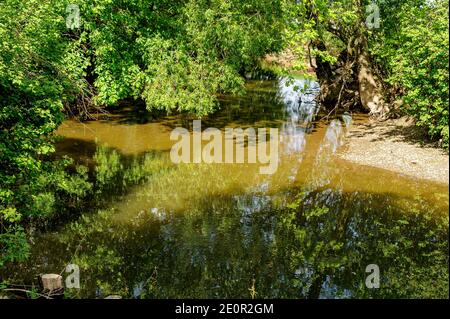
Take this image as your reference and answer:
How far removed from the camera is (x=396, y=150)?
17.9 metres

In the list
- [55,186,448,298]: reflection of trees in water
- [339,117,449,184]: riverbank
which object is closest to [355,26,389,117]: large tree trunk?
[339,117,449,184]: riverbank

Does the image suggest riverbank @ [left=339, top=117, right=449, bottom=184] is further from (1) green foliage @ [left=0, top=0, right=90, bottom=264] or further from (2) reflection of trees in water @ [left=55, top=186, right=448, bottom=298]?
(1) green foliage @ [left=0, top=0, right=90, bottom=264]

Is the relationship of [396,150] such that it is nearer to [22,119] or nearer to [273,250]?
[273,250]

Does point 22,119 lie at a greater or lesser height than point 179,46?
lesser

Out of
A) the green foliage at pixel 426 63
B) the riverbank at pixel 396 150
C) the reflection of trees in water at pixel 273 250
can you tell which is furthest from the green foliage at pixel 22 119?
the green foliage at pixel 426 63

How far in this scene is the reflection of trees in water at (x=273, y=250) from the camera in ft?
30.7

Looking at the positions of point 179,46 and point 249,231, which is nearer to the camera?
point 249,231

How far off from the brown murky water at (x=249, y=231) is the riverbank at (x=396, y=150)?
548 mm

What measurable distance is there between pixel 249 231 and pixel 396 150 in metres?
8.73

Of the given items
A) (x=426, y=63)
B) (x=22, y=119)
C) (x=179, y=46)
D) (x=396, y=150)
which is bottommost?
(x=396, y=150)

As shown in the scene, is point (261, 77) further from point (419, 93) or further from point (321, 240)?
point (321, 240)

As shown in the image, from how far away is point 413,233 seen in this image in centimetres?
1168

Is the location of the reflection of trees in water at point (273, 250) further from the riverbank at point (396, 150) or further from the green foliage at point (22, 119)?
the riverbank at point (396, 150)

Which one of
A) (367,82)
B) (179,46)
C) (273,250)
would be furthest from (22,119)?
(367,82)
